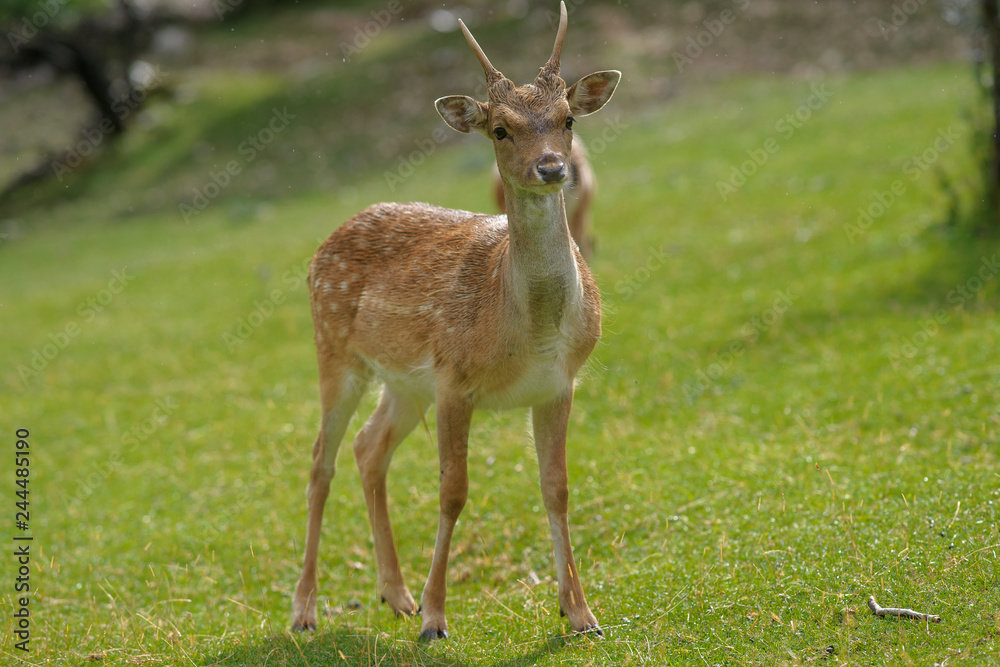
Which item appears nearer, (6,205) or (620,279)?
(620,279)

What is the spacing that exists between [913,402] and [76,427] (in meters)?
9.12

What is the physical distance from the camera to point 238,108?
29.5 metres

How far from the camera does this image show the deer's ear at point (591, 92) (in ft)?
18.1

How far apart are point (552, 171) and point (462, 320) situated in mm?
1358

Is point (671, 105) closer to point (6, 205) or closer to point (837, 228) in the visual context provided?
point (837, 228)

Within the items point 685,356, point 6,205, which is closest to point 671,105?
point 685,356
